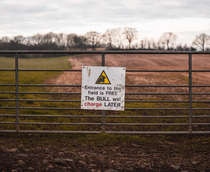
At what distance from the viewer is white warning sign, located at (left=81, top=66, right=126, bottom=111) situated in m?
5.78

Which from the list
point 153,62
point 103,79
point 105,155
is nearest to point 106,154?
point 105,155

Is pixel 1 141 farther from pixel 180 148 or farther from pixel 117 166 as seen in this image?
pixel 180 148

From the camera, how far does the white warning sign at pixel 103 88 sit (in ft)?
→ 19.0

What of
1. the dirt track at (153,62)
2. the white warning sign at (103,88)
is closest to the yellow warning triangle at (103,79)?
the white warning sign at (103,88)

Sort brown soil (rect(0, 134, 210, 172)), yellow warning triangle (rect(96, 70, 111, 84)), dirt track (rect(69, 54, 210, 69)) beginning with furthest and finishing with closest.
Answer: dirt track (rect(69, 54, 210, 69)), yellow warning triangle (rect(96, 70, 111, 84)), brown soil (rect(0, 134, 210, 172))

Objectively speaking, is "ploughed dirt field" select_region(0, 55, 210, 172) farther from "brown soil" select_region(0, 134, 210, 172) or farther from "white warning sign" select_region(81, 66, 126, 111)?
"white warning sign" select_region(81, 66, 126, 111)

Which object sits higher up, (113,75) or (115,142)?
(113,75)

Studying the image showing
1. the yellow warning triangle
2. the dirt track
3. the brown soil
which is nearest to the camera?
the brown soil

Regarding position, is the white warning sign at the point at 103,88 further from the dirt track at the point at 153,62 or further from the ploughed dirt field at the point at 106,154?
the dirt track at the point at 153,62

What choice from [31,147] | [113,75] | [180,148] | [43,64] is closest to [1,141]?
[31,147]

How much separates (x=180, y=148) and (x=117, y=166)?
67.0 inches

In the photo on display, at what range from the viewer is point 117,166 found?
158 inches

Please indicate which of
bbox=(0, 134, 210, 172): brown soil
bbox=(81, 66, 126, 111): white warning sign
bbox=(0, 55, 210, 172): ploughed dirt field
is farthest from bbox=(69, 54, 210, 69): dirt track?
bbox=(0, 134, 210, 172): brown soil

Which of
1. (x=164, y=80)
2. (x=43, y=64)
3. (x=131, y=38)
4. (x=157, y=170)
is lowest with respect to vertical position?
(x=157, y=170)
